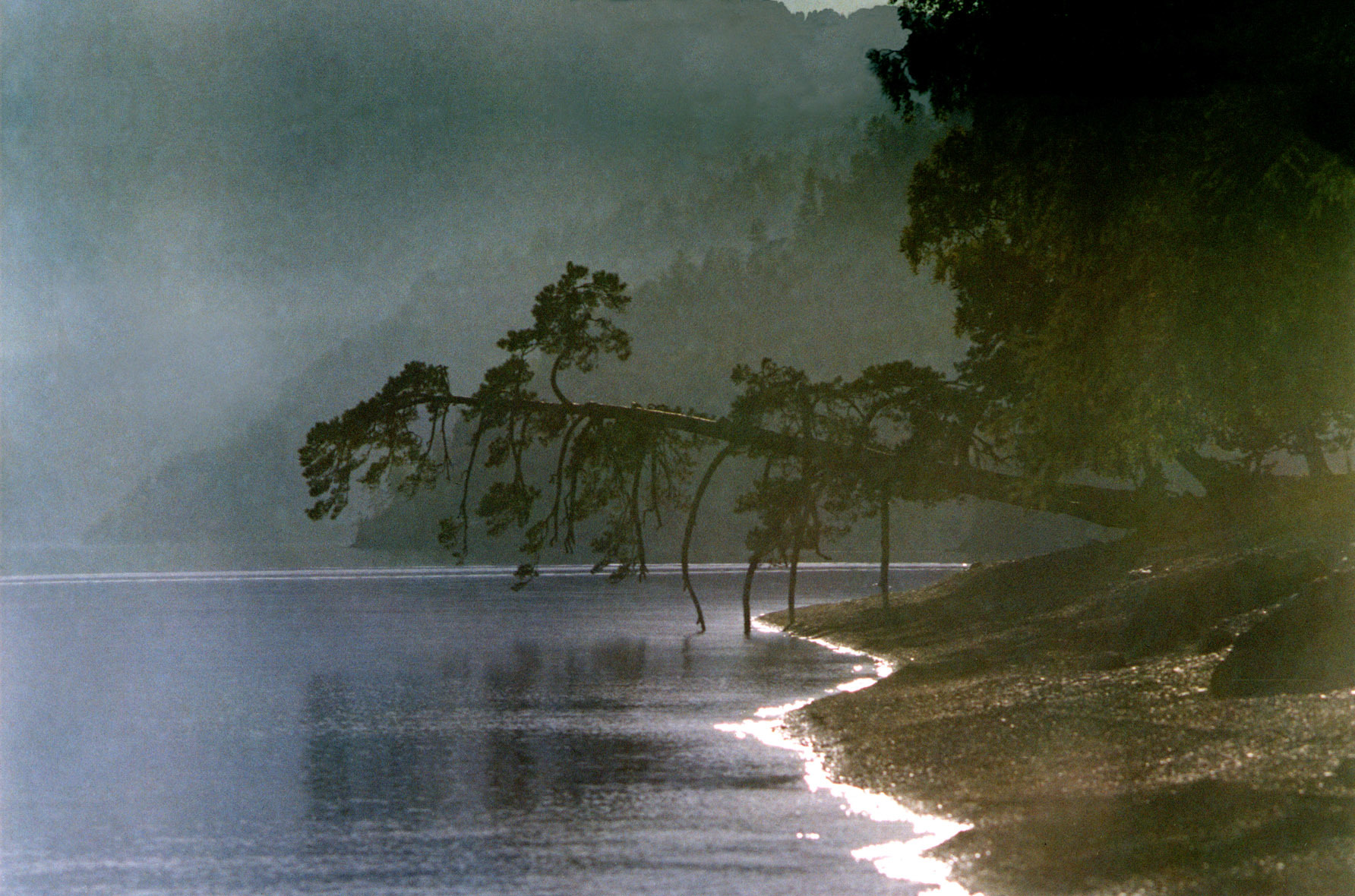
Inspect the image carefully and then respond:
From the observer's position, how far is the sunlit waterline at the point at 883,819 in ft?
38.9

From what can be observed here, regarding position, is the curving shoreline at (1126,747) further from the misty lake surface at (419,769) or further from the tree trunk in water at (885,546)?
the tree trunk in water at (885,546)

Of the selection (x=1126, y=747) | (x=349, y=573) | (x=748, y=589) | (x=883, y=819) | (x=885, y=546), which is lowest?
(x=349, y=573)

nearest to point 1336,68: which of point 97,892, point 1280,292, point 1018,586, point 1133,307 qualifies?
point 1280,292

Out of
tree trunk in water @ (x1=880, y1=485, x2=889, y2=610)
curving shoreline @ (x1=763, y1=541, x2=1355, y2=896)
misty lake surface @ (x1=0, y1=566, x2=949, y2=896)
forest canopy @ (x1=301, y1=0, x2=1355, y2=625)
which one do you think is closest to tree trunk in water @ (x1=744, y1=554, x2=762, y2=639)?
misty lake surface @ (x1=0, y1=566, x2=949, y2=896)

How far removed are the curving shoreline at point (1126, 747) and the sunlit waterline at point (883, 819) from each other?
0.60 feet

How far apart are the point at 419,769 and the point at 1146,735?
8.70 meters

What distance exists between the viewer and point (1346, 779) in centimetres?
1180

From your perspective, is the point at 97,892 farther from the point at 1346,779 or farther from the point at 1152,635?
the point at 1152,635

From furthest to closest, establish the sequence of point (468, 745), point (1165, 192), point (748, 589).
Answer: point (748, 589) < point (468, 745) < point (1165, 192)

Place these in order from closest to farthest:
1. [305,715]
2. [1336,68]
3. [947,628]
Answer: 1. [1336,68]
2. [305,715]
3. [947,628]

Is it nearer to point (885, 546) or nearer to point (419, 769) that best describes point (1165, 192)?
point (419, 769)

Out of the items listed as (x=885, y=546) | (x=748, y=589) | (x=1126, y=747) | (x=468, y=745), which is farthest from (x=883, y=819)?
(x=748, y=589)

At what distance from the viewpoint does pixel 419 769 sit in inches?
742

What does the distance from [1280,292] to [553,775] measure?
10114mm
